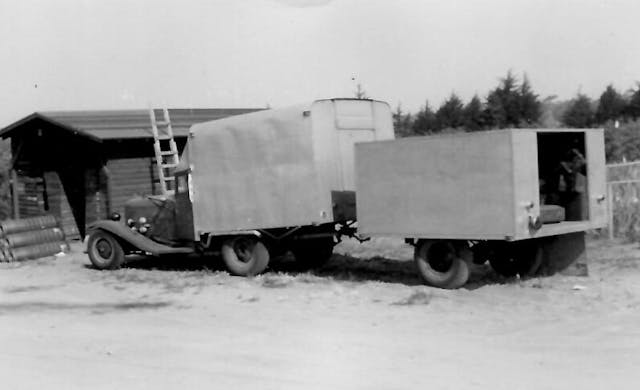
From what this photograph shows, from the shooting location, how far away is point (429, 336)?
8.21 m

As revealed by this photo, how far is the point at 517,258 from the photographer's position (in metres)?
12.2

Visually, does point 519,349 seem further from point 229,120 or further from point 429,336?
point 229,120

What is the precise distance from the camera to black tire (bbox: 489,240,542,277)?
12008 millimetres

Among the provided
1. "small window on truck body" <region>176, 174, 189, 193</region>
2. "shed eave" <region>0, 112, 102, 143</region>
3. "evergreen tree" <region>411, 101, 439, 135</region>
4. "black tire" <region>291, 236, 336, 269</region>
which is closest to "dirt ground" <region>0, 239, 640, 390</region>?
"black tire" <region>291, 236, 336, 269</region>

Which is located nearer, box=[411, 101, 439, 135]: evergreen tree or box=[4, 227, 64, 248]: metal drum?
box=[4, 227, 64, 248]: metal drum

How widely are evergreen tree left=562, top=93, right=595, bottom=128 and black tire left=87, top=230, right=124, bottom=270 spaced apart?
27.0 meters

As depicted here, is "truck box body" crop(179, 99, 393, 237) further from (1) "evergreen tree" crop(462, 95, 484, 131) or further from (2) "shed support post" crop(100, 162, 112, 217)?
(1) "evergreen tree" crop(462, 95, 484, 131)

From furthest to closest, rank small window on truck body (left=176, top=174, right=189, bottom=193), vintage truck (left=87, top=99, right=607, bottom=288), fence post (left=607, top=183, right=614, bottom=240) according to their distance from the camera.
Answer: fence post (left=607, top=183, right=614, bottom=240) < small window on truck body (left=176, top=174, right=189, bottom=193) < vintage truck (left=87, top=99, right=607, bottom=288)

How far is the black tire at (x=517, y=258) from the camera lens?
12008 millimetres

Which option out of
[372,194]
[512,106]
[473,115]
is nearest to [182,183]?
[372,194]

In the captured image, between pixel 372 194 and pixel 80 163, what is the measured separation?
12.8 metres

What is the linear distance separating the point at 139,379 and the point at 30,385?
0.90 metres

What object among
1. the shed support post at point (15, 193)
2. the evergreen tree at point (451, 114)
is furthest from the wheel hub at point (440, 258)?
the evergreen tree at point (451, 114)

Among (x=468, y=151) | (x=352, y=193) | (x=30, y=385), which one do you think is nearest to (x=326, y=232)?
(x=352, y=193)
